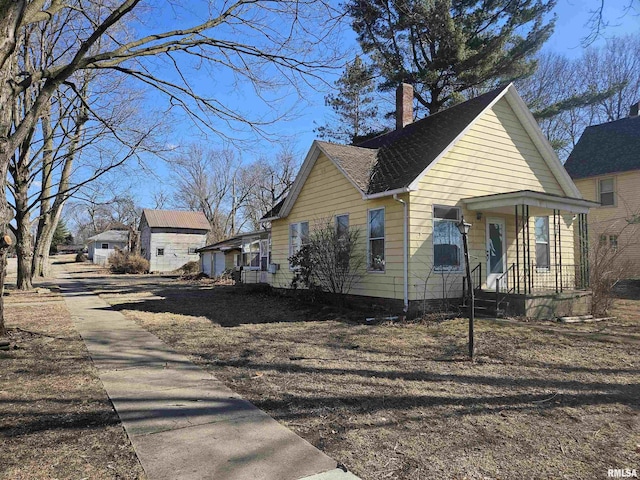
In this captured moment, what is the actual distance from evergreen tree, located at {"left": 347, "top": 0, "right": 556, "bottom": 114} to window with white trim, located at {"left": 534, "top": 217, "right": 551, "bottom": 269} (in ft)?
32.0

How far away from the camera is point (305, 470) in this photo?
318 centimetres

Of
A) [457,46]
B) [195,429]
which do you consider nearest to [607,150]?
[457,46]

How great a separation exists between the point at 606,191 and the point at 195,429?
2432cm

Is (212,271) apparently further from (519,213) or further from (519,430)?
(519,430)

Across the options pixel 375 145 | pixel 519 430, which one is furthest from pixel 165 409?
pixel 375 145

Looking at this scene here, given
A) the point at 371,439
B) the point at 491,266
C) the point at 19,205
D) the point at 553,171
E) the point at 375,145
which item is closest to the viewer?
the point at 371,439

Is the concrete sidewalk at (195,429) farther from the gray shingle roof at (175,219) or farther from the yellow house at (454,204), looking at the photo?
the gray shingle roof at (175,219)

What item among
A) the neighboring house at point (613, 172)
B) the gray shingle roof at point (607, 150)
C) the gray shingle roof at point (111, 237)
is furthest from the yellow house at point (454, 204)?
the gray shingle roof at point (111, 237)

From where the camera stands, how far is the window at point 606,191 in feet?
71.5

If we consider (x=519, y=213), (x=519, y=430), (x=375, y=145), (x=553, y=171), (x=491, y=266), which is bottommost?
(x=519, y=430)

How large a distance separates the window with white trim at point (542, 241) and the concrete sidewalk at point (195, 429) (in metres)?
11.2

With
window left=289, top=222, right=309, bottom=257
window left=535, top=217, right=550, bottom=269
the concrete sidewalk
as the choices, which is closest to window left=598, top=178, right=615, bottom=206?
window left=535, top=217, right=550, bottom=269

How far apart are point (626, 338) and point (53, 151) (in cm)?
2250

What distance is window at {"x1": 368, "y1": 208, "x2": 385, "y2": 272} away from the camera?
11453 mm
